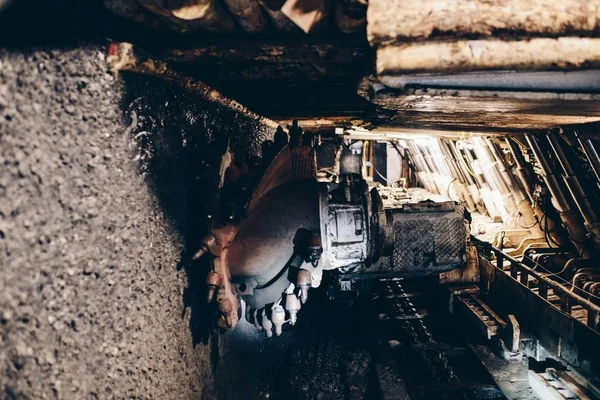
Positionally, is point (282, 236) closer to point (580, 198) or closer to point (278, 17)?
point (278, 17)

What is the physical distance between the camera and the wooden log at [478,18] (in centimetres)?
133

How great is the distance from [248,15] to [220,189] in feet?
3.27

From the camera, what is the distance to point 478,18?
4.41 feet

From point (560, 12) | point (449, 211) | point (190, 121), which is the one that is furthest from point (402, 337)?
point (560, 12)

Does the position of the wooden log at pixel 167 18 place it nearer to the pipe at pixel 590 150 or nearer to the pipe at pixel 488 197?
the pipe at pixel 590 150

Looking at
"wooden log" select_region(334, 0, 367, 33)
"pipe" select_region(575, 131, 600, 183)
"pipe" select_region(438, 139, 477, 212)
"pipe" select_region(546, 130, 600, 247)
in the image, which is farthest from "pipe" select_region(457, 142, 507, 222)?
"wooden log" select_region(334, 0, 367, 33)

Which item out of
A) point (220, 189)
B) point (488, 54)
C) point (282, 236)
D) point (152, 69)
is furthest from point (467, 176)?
point (152, 69)

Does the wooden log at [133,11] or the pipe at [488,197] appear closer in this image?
the wooden log at [133,11]

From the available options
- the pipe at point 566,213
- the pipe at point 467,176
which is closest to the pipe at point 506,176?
the pipe at point 566,213

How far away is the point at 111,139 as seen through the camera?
1.52 m

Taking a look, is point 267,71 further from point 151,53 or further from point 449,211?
point 449,211

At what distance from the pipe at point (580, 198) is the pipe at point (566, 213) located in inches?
14.7

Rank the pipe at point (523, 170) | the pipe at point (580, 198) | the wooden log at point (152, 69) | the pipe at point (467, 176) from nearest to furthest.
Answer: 1. the wooden log at point (152, 69)
2. the pipe at point (580, 198)
3. the pipe at point (523, 170)
4. the pipe at point (467, 176)

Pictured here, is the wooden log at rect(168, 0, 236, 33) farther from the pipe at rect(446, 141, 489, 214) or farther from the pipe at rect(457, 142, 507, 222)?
the pipe at rect(446, 141, 489, 214)
